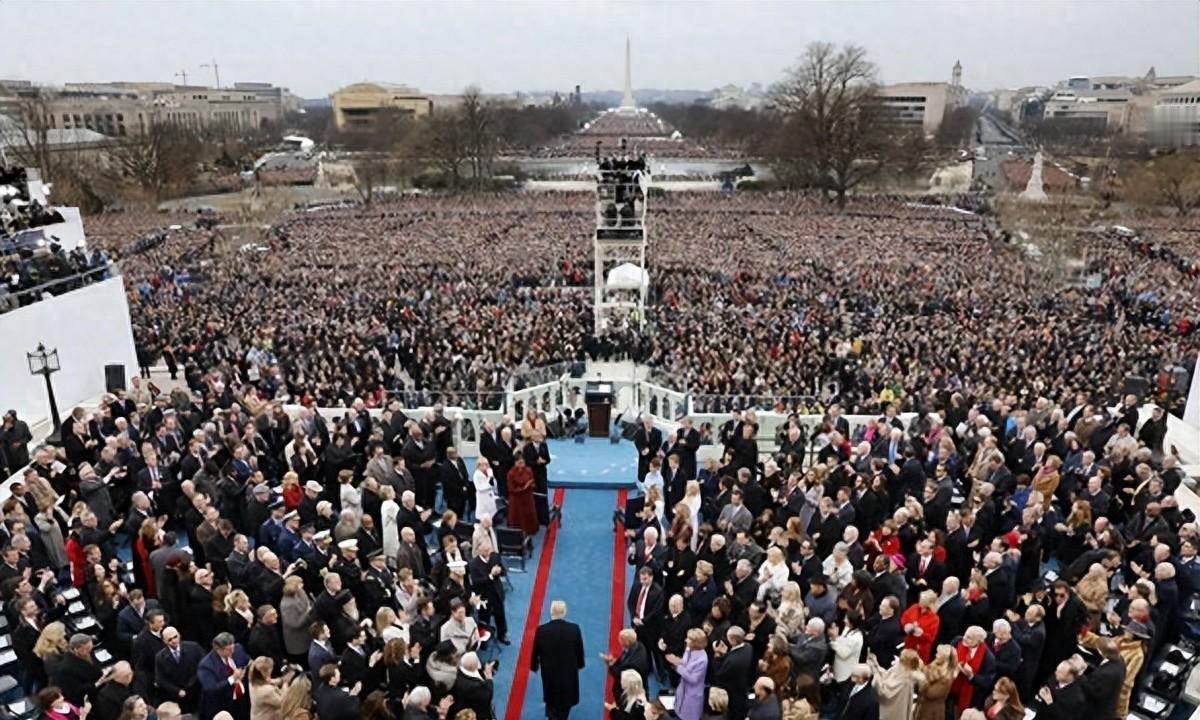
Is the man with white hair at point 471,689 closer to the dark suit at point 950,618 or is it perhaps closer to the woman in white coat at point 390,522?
the woman in white coat at point 390,522

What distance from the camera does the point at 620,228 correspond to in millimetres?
19766

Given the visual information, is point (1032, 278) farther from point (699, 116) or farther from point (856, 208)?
point (699, 116)

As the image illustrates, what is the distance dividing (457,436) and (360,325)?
383 inches

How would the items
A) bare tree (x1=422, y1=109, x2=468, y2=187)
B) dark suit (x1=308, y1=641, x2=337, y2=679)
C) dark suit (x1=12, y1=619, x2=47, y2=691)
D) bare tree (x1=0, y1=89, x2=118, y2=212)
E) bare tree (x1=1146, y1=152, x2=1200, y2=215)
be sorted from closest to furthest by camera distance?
dark suit (x1=308, y1=641, x2=337, y2=679) → dark suit (x1=12, y1=619, x2=47, y2=691) → bare tree (x1=1146, y1=152, x2=1200, y2=215) → bare tree (x1=0, y1=89, x2=118, y2=212) → bare tree (x1=422, y1=109, x2=468, y2=187)

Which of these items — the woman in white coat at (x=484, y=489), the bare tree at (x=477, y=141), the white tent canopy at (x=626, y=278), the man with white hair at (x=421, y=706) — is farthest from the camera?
the bare tree at (x=477, y=141)

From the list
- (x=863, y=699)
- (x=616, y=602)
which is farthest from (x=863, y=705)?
(x=616, y=602)

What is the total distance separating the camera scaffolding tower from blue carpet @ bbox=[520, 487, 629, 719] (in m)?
8.74

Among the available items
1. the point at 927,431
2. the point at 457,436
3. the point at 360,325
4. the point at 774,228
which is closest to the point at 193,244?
the point at 360,325

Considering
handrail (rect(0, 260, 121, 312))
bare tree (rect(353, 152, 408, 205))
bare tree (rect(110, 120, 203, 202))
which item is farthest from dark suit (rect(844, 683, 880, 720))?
bare tree (rect(110, 120, 203, 202))

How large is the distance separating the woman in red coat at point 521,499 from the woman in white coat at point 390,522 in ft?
4.98

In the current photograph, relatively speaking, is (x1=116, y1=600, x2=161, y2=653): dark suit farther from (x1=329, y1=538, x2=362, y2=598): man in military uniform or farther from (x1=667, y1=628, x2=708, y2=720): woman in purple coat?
(x1=667, y1=628, x2=708, y2=720): woman in purple coat

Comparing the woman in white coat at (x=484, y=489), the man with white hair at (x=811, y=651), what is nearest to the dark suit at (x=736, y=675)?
the man with white hair at (x=811, y=651)

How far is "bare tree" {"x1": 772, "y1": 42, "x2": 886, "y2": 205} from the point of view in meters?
52.5

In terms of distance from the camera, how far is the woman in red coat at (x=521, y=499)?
9.65 m
